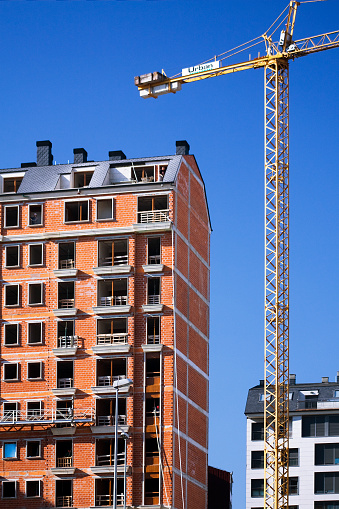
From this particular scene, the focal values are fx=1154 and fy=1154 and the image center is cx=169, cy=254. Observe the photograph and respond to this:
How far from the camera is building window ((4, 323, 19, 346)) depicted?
345 feet

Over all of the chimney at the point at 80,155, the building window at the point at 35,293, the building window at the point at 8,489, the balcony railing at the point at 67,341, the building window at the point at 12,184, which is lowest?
the building window at the point at 8,489

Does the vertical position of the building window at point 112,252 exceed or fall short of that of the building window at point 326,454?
it exceeds it

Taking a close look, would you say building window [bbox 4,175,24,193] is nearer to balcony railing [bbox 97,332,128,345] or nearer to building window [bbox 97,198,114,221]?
building window [bbox 97,198,114,221]

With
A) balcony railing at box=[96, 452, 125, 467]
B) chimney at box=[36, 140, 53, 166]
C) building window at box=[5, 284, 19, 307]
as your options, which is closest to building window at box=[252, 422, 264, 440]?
balcony railing at box=[96, 452, 125, 467]

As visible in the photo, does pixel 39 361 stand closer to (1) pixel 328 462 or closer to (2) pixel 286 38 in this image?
(2) pixel 286 38

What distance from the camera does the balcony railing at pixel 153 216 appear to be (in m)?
103

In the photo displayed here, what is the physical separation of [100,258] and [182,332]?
392 inches

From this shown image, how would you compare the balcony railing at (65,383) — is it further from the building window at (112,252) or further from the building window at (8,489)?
the building window at (112,252)

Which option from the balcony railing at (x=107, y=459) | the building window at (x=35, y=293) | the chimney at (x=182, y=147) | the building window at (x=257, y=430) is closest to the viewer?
the balcony railing at (x=107, y=459)

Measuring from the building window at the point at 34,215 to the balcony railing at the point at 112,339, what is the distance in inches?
513

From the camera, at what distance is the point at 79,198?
10588 cm

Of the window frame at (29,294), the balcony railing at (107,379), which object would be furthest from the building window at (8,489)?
the window frame at (29,294)

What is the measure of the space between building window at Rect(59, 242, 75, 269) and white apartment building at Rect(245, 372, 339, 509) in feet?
154

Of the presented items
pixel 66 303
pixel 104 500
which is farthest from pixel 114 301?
pixel 104 500
